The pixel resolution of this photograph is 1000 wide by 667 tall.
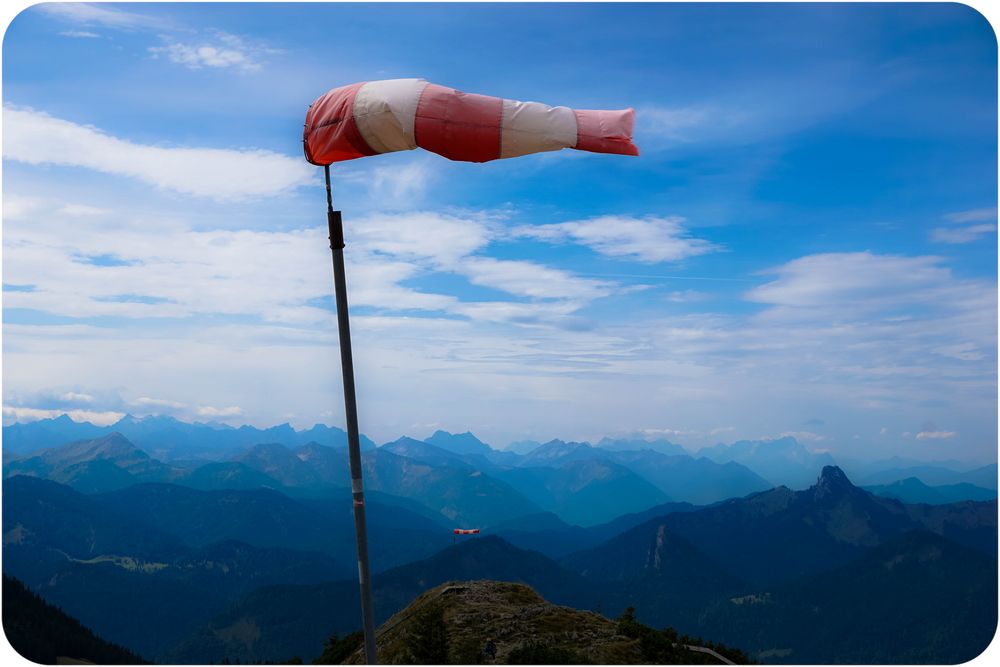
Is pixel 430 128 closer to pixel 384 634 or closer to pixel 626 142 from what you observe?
pixel 626 142

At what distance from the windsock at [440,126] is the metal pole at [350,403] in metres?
1.25

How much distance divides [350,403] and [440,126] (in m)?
5.26

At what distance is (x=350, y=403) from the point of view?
571 inches

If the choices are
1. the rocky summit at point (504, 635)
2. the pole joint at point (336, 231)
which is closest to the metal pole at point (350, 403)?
the pole joint at point (336, 231)

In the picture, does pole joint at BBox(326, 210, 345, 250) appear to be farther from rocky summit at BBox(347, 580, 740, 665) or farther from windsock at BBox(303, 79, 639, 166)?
rocky summit at BBox(347, 580, 740, 665)

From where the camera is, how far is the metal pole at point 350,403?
14469 mm

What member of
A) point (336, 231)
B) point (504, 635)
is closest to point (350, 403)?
point (336, 231)

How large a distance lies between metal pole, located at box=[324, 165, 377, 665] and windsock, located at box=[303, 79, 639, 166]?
1.25 m

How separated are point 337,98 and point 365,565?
8600mm

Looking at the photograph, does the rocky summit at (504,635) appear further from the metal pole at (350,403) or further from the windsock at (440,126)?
the windsock at (440,126)

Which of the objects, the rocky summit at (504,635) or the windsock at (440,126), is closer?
the windsock at (440,126)

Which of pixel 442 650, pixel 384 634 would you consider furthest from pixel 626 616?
pixel 384 634

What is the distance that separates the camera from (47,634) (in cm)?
8850

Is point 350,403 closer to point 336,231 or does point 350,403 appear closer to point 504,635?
point 336,231
